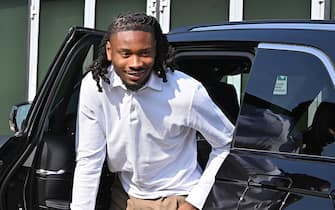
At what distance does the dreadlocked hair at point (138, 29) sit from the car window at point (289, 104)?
35 cm

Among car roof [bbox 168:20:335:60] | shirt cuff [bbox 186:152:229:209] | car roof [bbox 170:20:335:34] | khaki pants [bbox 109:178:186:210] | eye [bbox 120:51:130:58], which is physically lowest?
khaki pants [bbox 109:178:186:210]

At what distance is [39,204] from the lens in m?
3.02

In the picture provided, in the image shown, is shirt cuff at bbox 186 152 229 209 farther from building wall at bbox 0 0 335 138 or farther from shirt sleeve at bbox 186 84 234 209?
building wall at bbox 0 0 335 138

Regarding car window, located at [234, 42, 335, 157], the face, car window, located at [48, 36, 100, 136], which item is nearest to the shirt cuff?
car window, located at [234, 42, 335, 157]

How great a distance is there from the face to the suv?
0.21 metres

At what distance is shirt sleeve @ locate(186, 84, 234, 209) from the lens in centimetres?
260

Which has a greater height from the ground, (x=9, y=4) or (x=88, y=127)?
(x=9, y=4)

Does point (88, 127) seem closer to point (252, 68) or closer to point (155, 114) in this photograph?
point (155, 114)

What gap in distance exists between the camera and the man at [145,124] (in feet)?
8.54

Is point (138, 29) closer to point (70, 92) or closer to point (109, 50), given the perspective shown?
point (109, 50)

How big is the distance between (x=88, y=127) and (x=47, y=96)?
18.5 inches

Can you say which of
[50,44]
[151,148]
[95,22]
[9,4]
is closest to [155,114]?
[151,148]

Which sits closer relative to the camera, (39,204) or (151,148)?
(151,148)

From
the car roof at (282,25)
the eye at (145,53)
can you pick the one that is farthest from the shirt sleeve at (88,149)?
the car roof at (282,25)
